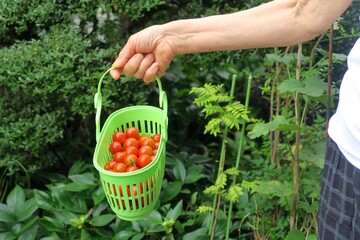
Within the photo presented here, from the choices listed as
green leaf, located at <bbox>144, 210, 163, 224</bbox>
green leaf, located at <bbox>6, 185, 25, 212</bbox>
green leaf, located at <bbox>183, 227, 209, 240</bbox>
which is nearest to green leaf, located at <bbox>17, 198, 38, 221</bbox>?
green leaf, located at <bbox>6, 185, 25, 212</bbox>

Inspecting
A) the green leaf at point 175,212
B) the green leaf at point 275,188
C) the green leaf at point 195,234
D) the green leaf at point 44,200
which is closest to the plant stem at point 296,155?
the green leaf at point 275,188

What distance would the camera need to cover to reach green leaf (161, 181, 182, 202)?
3545mm

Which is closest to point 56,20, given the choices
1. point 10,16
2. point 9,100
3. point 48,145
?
point 10,16

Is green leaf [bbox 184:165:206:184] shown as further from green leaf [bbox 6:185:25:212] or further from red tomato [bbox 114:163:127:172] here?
red tomato [bbox 114:163:127:172]

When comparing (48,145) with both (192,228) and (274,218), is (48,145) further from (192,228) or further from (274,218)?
(274,218)

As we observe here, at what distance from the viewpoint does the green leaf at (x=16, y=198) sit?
3.42m

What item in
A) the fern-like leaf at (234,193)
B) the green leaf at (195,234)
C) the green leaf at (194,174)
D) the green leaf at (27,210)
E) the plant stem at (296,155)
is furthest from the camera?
the green leaf at (194,174)

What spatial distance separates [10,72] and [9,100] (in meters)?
0.29

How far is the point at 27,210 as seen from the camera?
3402mm

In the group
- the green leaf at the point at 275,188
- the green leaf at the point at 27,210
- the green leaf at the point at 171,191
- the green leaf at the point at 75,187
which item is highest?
the green leaf at the point at 275,188

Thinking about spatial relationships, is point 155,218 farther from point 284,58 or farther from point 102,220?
point 284,58

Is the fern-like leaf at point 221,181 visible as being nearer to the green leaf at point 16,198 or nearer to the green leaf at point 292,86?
the green leaf at point 292,86

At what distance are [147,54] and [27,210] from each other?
1503mm

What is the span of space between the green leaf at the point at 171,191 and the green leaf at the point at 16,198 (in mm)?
683
